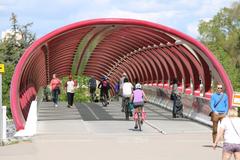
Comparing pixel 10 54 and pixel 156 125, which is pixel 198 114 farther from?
pixel 10 54

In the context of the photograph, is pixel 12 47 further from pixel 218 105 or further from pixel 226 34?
pixel 218 105

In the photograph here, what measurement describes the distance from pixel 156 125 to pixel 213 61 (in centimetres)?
251

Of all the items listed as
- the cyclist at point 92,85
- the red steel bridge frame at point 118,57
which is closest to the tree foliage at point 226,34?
the red steel bridge frame at point 118,57

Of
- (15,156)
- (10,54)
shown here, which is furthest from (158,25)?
(10,54)

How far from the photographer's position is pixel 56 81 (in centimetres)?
2841

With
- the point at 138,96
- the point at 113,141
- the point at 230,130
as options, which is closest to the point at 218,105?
the point at 113,141

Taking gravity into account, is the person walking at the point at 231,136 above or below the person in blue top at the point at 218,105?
below

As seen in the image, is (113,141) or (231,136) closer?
(231,136)

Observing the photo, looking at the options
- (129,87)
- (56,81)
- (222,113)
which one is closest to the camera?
(222,113)

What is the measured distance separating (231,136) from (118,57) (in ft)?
101

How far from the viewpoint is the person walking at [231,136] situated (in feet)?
29.8

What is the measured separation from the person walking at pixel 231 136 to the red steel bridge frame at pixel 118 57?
962cm

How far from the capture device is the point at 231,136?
30.0 feet

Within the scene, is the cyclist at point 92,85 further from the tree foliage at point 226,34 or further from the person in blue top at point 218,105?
the tree foliage at point 226,34
